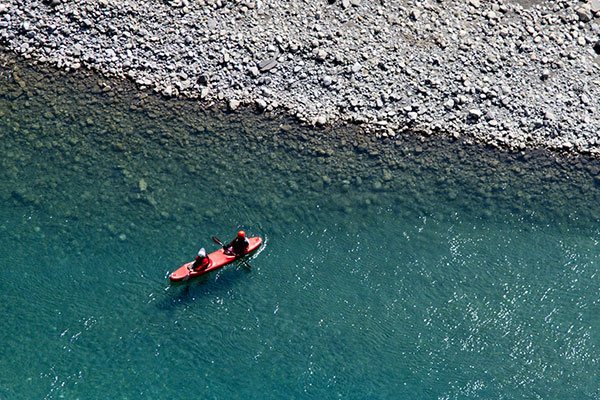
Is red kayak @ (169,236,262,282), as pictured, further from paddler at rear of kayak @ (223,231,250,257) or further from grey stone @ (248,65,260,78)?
grey stone @ (248,65,260,78)

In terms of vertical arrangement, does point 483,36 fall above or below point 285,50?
above

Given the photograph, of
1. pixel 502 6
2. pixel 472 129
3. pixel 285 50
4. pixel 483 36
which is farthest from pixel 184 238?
pixel 502 6

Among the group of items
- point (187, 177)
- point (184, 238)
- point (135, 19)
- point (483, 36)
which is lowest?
point (184, 238)

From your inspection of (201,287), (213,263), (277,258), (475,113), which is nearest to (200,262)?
(213,263)

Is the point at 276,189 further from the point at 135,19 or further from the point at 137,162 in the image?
the point at 135,19

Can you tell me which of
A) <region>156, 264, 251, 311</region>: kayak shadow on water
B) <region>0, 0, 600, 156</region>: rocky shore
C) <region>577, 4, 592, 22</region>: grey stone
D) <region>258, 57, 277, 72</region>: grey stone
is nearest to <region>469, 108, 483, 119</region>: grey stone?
<region>0, 0, 600, 156</region>: rocky shore

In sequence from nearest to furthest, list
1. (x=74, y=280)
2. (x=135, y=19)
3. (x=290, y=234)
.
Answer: (x=74, y=280) < (x=290, y=234) < (x=135, y=19)

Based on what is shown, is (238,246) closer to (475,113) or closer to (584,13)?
(475,113)

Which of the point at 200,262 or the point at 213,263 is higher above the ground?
the point at 200,262
